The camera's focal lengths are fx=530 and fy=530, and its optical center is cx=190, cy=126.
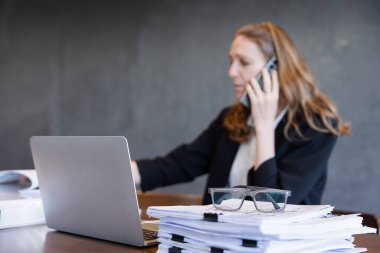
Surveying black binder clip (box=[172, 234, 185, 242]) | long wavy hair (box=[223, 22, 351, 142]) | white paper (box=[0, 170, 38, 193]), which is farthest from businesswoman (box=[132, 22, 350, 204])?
black binder clip (box=[172, 234, 185, 242])

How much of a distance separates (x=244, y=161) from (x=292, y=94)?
30 centimetres

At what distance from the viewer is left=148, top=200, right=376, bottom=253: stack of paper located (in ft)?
2.32

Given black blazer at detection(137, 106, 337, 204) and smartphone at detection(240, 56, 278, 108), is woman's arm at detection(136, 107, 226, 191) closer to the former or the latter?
black blazer at detection(137, 106, 337, 204)

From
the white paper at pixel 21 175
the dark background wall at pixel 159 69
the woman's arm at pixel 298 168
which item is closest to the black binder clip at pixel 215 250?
the white paper at pixel 21 175

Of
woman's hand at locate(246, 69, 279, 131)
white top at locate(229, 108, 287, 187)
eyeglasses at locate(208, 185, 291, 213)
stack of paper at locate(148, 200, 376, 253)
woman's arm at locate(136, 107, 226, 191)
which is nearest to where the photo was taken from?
stack of paper at locate(148, 200, 376, 253)

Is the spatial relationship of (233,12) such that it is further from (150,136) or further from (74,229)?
(74,229)

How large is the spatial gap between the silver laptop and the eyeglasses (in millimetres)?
142

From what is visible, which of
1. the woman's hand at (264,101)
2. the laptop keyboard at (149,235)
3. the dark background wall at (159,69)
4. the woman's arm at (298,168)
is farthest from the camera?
the dark background wall at (159,69)

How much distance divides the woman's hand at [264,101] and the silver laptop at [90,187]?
89 centimetres

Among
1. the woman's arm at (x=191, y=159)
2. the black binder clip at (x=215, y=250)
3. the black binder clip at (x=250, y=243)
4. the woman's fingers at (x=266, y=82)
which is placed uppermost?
the woman's fingers at (x=266, y=82)

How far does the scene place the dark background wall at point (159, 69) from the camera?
A: 288cm

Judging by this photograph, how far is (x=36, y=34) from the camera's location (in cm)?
334

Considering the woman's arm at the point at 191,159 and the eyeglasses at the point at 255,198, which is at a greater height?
the eyeglasses at the point at 255,198

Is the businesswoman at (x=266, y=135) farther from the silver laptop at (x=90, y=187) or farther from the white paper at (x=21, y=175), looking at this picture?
the silver laptop at (x=90, y=187)
